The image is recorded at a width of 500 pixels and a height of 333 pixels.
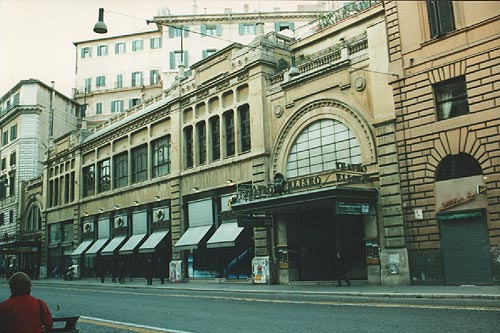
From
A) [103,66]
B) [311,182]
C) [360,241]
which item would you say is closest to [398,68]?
[311,182]

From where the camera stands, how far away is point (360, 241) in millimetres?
24719

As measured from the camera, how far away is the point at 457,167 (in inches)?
817

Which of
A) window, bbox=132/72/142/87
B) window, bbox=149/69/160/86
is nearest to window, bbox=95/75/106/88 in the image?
window, bbox=132/72/142/87

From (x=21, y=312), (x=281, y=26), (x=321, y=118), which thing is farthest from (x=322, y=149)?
(x=281, y=26)

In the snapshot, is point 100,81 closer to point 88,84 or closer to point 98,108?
point 88,84

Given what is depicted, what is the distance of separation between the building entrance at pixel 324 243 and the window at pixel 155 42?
45.7 m

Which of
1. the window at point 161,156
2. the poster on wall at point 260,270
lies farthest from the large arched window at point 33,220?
the poster on wall at point 260,270

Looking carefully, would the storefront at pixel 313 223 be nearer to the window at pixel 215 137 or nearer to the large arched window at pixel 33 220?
the window at pixel 215 137

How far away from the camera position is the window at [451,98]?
68.3ft

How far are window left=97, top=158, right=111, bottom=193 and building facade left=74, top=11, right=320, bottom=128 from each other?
54.5ft

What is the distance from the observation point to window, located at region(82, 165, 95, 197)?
4816cm

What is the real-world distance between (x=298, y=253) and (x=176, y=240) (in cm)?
1086

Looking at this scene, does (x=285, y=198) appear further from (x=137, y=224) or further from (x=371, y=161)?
(x=137, y=224)

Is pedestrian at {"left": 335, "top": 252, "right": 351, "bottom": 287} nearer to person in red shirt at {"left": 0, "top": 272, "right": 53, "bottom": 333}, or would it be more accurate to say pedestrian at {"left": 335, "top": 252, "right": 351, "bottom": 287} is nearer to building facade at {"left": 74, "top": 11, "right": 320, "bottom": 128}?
person in red shirt at {"left": 0, "top": 272, "right": 53, "bottom": 333}
